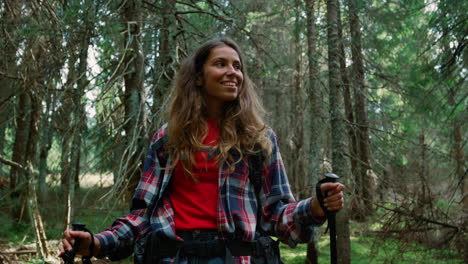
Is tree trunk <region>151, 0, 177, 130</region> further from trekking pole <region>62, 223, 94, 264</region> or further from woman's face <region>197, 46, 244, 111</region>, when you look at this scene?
trekking pole <region>62, 223, 94, 264</region>

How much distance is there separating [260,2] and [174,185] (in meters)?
7.87

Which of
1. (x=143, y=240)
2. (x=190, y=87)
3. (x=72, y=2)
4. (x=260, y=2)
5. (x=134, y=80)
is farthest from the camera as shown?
(x=260, y=2)

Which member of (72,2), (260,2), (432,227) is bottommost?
(432,227)

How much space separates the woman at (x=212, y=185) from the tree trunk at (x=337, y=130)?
384cm

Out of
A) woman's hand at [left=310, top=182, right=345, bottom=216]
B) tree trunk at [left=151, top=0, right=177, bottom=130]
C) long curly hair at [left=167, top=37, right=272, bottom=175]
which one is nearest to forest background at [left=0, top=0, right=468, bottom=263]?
tree trunk at [left=151, top=0, right=177, bottom=130]

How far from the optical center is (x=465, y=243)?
5.97 meters

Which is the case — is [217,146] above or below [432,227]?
above

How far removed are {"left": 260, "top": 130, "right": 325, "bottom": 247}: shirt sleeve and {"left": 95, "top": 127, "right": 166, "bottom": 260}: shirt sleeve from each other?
625 mm

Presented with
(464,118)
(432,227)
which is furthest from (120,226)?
(464,118)

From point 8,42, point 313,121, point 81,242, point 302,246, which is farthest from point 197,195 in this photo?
point 302,246

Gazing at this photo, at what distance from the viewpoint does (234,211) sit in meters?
2.03

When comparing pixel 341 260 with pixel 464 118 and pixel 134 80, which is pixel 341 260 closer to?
pixel 464 118

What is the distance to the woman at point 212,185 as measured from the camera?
2.02m

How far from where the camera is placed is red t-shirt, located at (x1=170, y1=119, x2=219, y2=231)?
6.73ft
